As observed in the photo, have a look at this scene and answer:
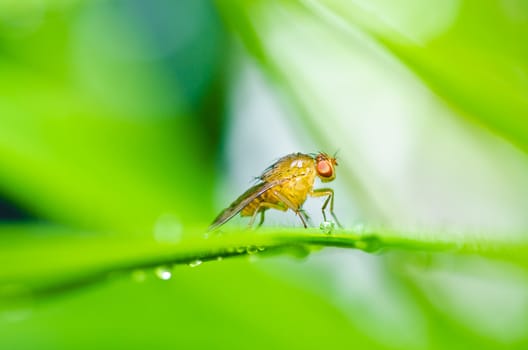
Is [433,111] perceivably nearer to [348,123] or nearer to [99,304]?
[348,123]

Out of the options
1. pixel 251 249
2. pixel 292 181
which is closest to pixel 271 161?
pixel 292 181

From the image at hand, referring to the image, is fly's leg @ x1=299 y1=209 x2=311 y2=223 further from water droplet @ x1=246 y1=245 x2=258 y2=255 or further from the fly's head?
water droplet @ x1=246 y1=245 x2=258 y2=255

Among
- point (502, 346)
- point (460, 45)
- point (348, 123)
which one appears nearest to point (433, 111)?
point (348, 123)

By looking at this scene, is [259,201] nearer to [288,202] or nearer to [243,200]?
[288,202]

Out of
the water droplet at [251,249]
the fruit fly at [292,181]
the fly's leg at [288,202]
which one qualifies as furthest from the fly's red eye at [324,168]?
the water droplet at [251,249]

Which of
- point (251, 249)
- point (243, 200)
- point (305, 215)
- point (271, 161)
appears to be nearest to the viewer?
point (251, 249)

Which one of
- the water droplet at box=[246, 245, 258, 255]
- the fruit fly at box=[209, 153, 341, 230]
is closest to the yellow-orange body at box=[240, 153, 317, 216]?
the fruit fly at box=[209, 153, 341, 230]
